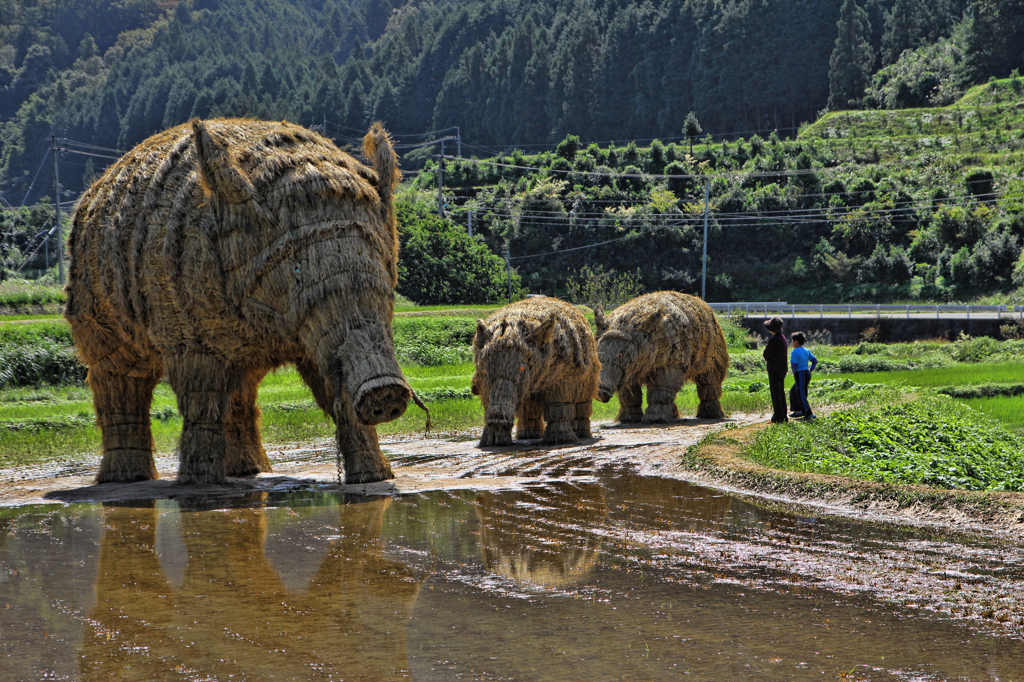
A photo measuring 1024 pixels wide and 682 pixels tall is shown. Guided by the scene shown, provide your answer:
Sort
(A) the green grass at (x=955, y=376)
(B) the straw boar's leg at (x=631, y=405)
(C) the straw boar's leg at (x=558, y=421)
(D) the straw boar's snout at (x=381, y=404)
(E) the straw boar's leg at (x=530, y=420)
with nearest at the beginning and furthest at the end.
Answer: (D) the straw boar's snout at (x=381, y=404) → (C) the straw boar's leg at (x=558, y=421) → (E) the straw boar's leg at (x=530, y=420) → (B) the straw boar's leg at (x=631, y=405) → (A) the green grass at (x=955, y=376)

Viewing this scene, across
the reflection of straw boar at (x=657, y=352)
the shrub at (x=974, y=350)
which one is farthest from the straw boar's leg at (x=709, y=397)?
the shrub at (x=974, y=350)

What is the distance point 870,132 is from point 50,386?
92.0 meters

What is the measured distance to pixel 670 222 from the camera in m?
83.2

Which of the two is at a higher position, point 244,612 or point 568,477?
point 244,612

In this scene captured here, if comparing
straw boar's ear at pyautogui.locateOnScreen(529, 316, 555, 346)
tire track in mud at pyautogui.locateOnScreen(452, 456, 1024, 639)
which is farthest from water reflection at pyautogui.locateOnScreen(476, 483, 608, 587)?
straw boar's ear at pyautogui.locateOnScreen(529, 316, 555, 346)

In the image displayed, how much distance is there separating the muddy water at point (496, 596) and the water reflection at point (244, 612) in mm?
18

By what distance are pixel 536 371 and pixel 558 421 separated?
3.75 ft

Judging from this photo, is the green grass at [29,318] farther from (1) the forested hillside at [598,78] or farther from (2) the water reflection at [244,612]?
(1) the forested hillside at [598,78]

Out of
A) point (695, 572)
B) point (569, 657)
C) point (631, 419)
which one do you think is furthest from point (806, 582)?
point (631, 419)

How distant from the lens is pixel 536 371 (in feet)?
51.3

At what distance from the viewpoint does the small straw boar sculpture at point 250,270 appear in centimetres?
967

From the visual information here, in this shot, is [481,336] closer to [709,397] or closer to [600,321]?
[600,321]

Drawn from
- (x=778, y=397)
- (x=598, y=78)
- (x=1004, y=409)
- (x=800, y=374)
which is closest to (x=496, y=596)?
(x=778, y=397)

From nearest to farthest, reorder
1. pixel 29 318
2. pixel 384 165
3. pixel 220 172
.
→ 1. pixel 220 172
2. pixel 384 165
3. pixel 29 318
